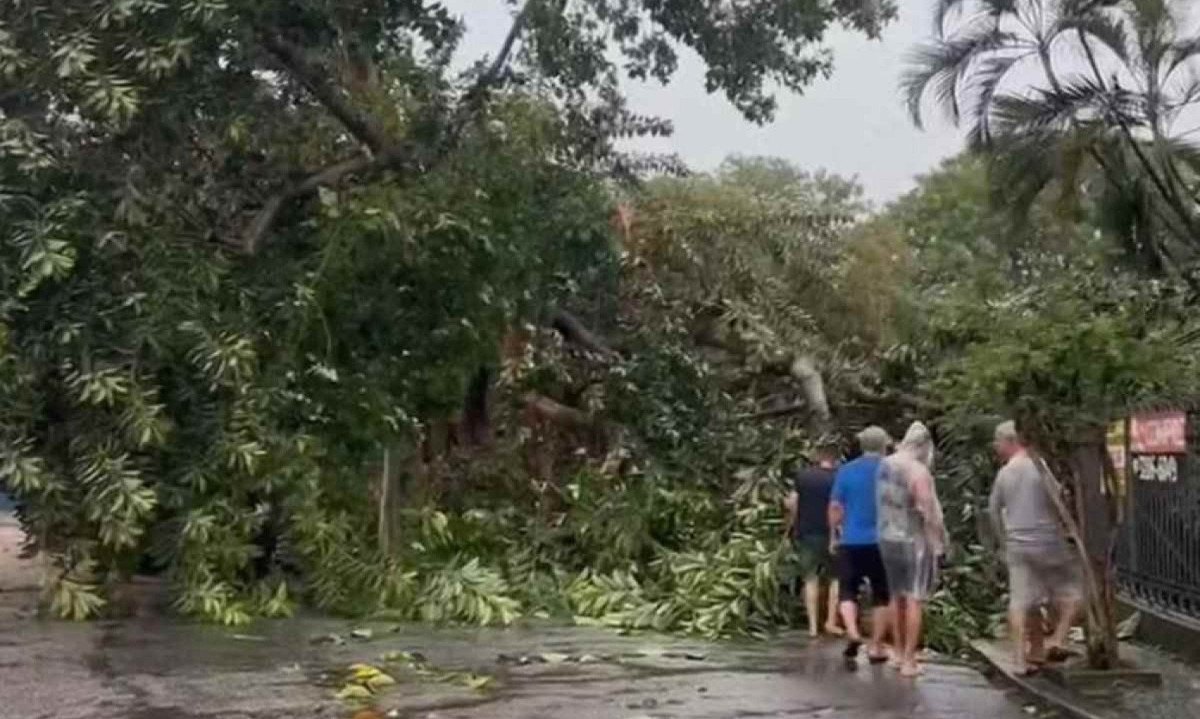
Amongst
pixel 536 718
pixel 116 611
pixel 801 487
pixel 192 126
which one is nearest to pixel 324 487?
pixel 116 611

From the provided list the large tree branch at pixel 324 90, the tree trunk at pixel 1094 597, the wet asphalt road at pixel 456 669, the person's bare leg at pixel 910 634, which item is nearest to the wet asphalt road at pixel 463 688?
the wet asphalt road at pixel 456 669

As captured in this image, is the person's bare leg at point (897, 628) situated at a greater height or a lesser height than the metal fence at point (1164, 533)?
lesser

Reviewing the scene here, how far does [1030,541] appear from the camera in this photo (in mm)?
12359

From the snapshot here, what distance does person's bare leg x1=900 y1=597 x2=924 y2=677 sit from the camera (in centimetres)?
1306

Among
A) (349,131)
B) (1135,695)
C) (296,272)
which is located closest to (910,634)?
(1135,695)

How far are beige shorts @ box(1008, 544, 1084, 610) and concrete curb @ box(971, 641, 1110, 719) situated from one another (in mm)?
516

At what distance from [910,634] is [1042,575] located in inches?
43.3

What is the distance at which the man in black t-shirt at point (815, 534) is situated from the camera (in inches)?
628

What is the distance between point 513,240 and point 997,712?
10.2m

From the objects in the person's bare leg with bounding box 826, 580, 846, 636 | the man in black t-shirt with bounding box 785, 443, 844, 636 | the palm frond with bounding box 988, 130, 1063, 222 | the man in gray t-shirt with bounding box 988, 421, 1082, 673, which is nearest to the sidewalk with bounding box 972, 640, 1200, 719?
the man in gray t-shirt with bounding box 988, 421, 1082, 673

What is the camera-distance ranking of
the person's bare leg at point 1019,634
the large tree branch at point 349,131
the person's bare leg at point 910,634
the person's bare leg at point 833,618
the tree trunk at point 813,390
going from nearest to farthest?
1. the person's bare leg at point 1019,634
2. the person's bare leg at point 910,634
3. the person's bare leg at point 833,618
4. the large tree branch at point 349,131
5. the tree trunk at point 813,390

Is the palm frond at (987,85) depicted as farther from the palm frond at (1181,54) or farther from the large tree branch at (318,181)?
the large tree branch at (318,181)

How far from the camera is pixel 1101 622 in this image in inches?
Answer: 484

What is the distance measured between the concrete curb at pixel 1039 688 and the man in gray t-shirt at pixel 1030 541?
329 mm
